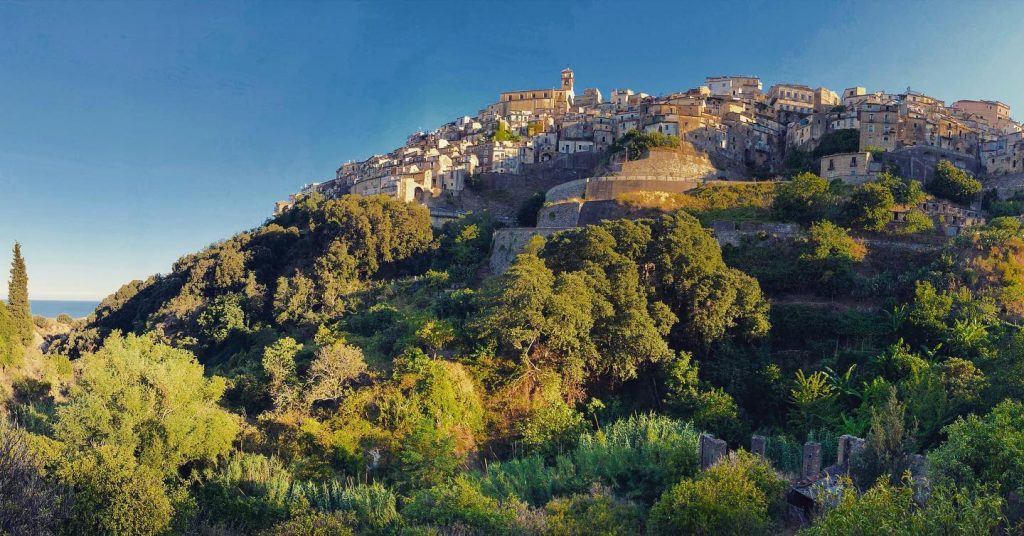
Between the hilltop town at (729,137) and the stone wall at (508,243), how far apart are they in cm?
1113

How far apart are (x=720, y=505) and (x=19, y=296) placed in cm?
4584

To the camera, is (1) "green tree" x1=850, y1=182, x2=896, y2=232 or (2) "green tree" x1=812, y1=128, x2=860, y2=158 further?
(2) "green tree" x1=812, y1=128, x2=860, y2=158

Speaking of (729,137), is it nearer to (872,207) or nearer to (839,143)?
(839,143)

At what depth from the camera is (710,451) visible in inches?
736

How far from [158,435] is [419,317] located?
34.2 feet

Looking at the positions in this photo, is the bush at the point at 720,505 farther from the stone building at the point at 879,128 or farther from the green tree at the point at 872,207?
the stone building at the point at 879,128

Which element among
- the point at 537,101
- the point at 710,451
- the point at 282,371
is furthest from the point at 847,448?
the point at 537,101

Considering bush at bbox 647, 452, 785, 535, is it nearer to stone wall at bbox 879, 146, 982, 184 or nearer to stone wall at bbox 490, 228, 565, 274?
stone wall at bbox 490, 228, 565, 274

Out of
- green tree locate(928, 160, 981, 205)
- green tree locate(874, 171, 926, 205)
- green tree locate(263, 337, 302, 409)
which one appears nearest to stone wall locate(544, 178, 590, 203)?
green tree locate(874, 171, 926, 205)

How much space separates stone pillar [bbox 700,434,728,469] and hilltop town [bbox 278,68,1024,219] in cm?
2639

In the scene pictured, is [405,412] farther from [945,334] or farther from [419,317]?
[945,334]

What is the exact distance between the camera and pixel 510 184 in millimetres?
55938

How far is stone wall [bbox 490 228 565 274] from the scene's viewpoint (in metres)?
36.8

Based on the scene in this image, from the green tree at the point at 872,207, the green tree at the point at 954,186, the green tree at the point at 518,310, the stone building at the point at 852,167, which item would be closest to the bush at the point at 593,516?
the green tree at the point at 518,310
